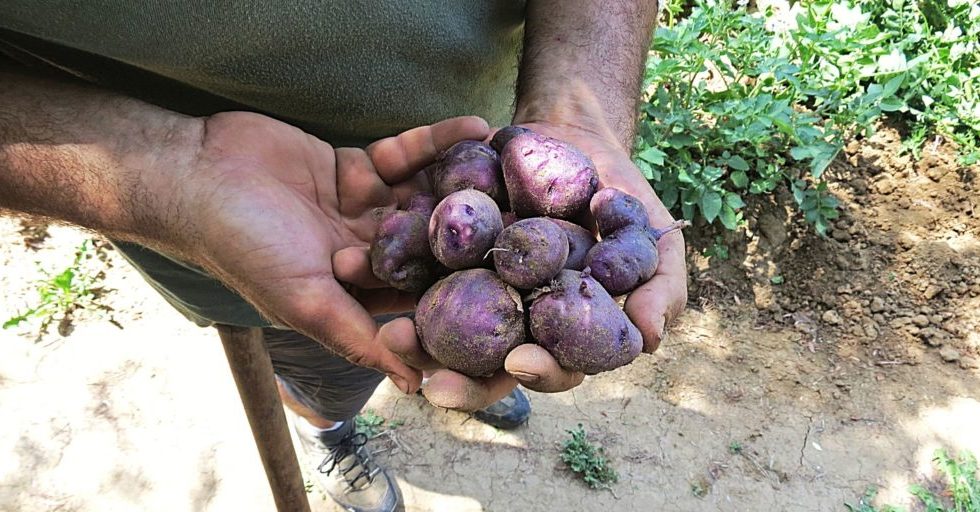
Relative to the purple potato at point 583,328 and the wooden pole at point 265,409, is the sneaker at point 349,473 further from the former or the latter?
the purple potato at point 583,328

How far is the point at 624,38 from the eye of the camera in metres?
2.44

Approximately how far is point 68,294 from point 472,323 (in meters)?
3.13

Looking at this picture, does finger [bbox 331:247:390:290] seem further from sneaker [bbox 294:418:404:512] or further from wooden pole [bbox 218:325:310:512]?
sneaker [bbox 294:418:404:512]

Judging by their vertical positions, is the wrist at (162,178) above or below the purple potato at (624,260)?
above

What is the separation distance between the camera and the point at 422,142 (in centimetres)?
187

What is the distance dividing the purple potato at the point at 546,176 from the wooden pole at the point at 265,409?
1.01 metres

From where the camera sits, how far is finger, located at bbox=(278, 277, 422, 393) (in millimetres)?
1506

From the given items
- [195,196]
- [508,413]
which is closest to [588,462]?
[508,413]

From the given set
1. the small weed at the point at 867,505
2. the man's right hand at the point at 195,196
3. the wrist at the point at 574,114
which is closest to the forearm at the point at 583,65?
the wrist at the point at 574,114

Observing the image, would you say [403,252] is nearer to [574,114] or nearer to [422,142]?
[422,142]

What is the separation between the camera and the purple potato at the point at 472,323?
1.47m

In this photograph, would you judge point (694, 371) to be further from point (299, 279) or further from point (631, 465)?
point (299, 279)

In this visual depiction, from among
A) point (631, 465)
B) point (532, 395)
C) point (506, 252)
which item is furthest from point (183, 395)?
point (506, 252)

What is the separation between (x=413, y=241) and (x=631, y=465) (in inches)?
77.9
